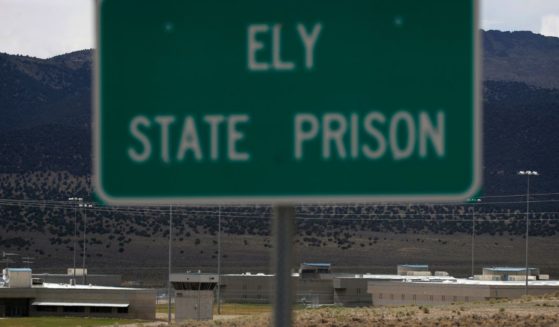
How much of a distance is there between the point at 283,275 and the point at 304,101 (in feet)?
1.84

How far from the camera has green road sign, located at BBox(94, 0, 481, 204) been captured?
11.9ft

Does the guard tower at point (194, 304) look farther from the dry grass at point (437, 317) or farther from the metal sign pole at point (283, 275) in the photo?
the metal sign pole at point (283, 275)

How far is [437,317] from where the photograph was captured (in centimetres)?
4434

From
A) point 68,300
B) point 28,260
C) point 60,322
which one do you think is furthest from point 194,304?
point 28,260

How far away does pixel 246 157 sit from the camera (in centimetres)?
370

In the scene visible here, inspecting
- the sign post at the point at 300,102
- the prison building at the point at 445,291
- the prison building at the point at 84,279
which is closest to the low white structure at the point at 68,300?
the prison building at the point at 84,279

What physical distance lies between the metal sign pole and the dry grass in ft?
120

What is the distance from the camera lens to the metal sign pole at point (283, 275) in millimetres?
3443

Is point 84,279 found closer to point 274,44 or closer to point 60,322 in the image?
point 60,322

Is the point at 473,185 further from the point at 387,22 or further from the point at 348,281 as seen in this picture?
the point at 348,281

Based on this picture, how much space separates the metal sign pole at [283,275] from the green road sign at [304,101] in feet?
0.53

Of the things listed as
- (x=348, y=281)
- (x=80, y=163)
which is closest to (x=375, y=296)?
(x=348, y=281)

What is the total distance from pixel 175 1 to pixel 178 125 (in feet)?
1.29

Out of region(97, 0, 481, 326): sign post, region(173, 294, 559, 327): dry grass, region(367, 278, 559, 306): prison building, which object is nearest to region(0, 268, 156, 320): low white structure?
region(367, 278, 559, 306): prison building
